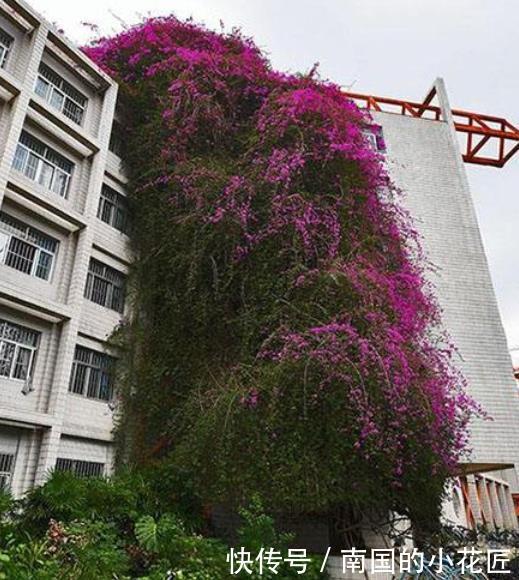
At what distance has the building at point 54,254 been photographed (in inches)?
335

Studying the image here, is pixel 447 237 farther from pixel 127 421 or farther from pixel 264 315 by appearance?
pixel 127 421

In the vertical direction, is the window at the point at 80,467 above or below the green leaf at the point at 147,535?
above

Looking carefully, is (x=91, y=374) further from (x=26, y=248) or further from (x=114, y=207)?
(x=114, y=207)

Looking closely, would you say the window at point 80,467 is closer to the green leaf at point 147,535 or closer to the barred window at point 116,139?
the green leaf at point 147,535

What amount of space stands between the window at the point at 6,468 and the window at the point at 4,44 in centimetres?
722

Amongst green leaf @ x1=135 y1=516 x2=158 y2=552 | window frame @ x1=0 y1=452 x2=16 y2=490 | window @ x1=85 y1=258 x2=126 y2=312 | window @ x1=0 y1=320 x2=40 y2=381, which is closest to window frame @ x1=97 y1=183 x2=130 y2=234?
window @ x1=85 y1=258 x2=126 y2=312

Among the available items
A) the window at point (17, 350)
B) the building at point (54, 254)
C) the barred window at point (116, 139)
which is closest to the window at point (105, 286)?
the building at point (54, 254)

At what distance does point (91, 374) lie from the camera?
9.92 m

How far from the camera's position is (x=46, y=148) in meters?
10.2

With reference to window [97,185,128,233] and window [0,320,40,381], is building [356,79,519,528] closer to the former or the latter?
window [97,185,128,233]

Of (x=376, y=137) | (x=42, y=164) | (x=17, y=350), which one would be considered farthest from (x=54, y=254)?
(x=376, y=137)

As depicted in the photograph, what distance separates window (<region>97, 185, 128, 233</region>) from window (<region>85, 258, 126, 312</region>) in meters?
1.15

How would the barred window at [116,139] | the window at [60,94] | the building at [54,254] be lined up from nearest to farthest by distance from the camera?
the building at [54,254]
the window at [60,94]
the barred window at [116,139]

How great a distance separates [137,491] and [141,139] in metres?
7.78
